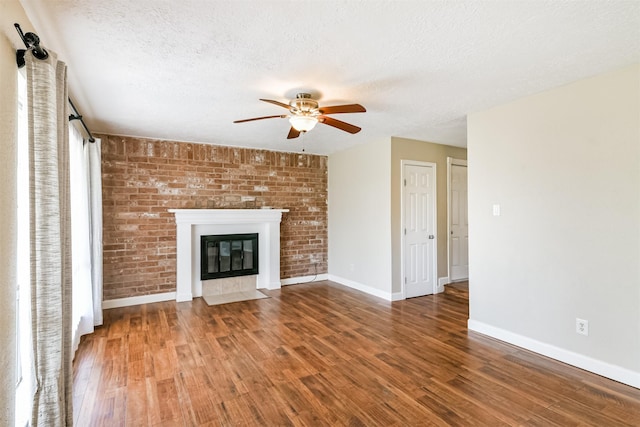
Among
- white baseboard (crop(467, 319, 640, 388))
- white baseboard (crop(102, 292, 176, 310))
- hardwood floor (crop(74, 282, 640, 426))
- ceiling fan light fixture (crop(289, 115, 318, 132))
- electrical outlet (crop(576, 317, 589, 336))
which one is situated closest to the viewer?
hardwood floor (crop(74, 282, 640, 426))

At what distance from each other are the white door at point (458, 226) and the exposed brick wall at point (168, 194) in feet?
8.58

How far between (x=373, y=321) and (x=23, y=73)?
12.2ft

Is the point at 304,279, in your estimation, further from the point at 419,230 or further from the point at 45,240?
the point at 45,240

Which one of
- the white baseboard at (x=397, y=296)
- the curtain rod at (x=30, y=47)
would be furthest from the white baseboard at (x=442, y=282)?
the curtain rod at (x=30, y=47)

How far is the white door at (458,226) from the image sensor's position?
5.46 meters

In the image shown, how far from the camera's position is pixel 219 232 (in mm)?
5164

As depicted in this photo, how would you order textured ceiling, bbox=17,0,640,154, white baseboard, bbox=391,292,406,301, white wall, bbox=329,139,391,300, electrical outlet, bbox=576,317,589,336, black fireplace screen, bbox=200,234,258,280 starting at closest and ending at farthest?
textured ceiling, bbox=17,0,640,154, electrical outlet, bbox=576,317,589,336, white baseboard, bbox=391,292,406,301, white wall, bbox=329,139,391,300, black fireplace screen, bbox=200,234,258,280

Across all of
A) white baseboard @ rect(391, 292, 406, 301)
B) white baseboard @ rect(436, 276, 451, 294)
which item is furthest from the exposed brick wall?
white baseboard @ rect(436, 276, 451, 294)

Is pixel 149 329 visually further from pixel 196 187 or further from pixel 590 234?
pixel 590 234

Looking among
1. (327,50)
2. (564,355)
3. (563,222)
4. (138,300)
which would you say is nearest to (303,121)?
(327,50)

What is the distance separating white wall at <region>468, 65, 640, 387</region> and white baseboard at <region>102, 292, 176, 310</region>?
13.8 feet

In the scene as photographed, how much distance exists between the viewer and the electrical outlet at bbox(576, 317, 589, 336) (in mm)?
2654

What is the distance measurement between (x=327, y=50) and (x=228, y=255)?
387 centimetres

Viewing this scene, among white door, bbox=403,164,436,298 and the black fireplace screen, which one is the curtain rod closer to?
the black fireplace screen
